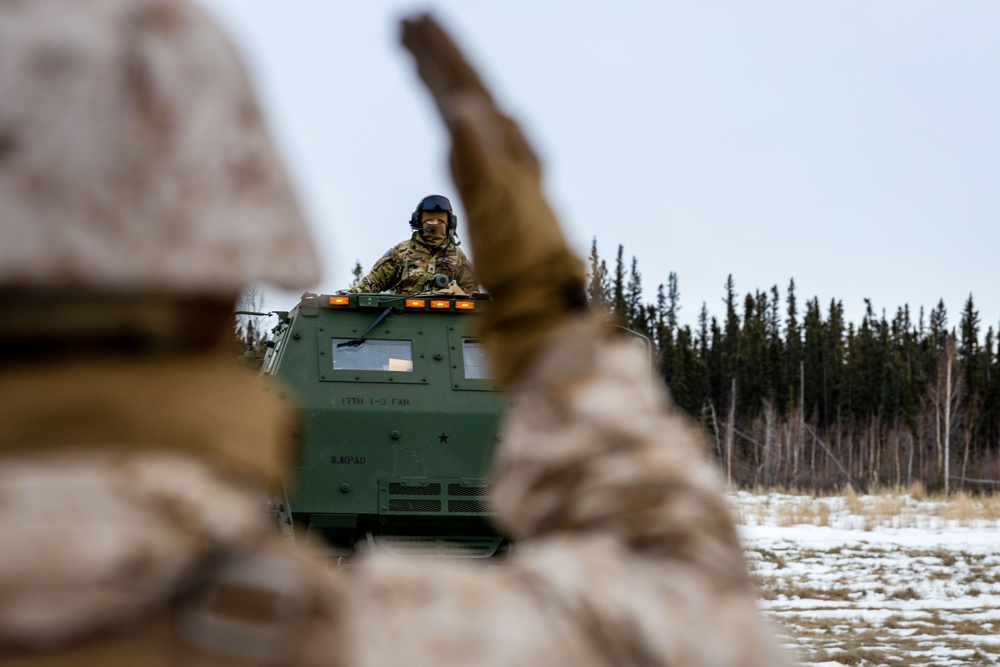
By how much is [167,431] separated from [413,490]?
302 inches

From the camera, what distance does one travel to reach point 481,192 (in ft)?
2.89

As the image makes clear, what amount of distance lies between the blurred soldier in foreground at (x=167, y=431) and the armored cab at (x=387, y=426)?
7.24 m

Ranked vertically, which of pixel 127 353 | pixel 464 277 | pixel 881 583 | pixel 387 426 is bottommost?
pixel 881 583

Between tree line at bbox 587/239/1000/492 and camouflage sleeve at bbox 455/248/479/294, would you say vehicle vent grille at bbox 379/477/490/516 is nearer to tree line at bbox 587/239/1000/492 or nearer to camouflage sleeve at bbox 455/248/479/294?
camouflage sleeve at bbox 455/248/479/294

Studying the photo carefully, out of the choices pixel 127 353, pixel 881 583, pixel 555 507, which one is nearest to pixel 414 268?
pixel 881 583

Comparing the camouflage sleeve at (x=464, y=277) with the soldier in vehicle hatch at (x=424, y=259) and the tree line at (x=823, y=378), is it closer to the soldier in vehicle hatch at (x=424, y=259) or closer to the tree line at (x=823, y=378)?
the soldier in vehicle hatch at (x=424, y=259)

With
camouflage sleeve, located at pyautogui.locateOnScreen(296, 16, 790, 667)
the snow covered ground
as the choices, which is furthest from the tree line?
camouflage sleeve, located at pyautogui.locateOnScreen(296, 16, 790, 667)

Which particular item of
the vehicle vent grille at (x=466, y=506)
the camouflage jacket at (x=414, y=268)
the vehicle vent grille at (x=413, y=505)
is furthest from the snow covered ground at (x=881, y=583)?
the camouflage jacket at (x=414, y=268)

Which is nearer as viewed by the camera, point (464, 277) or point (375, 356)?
point (375, 356)

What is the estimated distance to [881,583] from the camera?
1131cm

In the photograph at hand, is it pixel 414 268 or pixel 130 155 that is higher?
pixel 414 268

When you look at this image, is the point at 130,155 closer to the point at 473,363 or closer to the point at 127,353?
the point at 127,353

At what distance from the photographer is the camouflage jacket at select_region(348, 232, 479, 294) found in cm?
959

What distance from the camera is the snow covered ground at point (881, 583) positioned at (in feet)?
25.7
